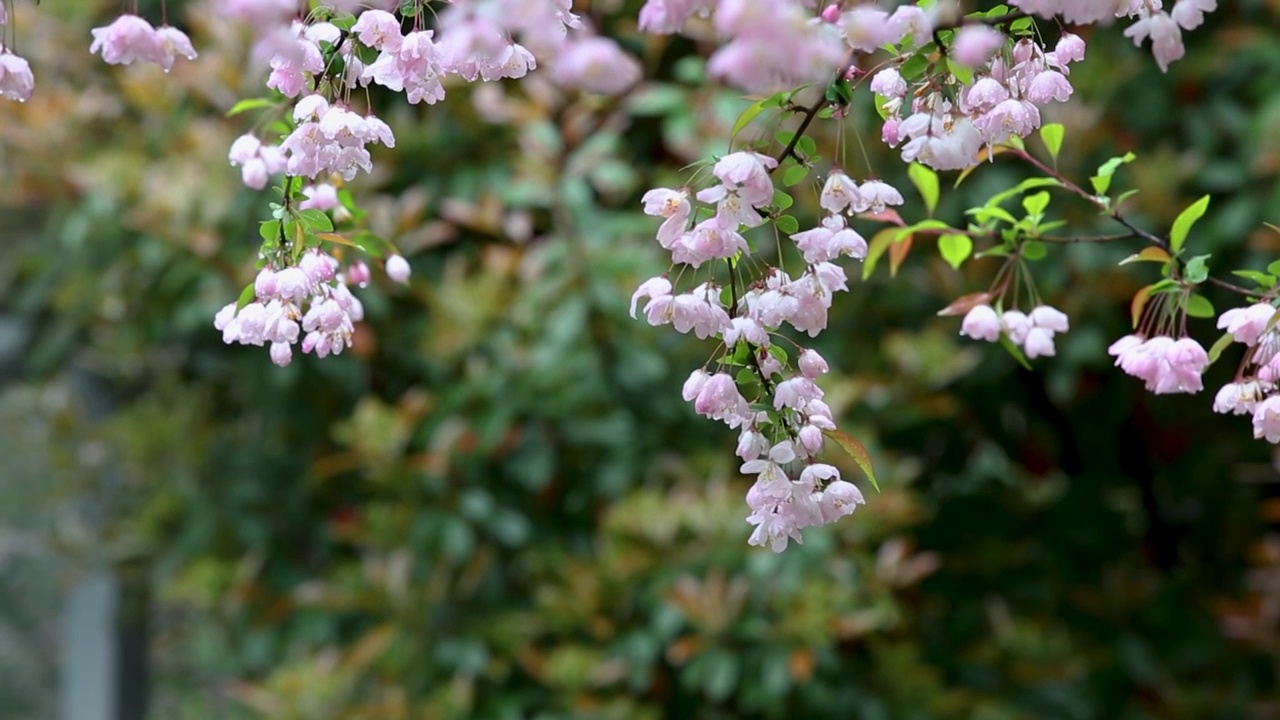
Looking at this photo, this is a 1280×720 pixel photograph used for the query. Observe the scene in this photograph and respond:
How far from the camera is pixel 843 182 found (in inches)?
20.7

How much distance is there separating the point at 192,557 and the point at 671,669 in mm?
623

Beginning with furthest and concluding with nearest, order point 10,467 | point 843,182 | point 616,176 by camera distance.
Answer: point 10,467
point 616,176
point 843,182

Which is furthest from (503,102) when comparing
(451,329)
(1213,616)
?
(1213,616)

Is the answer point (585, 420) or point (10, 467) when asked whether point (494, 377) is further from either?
point (10, 467)

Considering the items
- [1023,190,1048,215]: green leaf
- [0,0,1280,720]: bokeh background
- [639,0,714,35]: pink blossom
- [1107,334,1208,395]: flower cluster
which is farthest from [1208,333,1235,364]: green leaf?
[0,0,1280,720]: bokeh background

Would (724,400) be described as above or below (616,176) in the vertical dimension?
below

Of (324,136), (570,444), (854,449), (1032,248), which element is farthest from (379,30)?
(570,444)

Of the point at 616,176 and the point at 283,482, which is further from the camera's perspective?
the point at 283,482

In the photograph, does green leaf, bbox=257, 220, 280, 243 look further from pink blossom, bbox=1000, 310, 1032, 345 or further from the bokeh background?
the bokeh background

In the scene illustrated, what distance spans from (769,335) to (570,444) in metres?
1.04

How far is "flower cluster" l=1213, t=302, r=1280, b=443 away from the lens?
1.87 feet

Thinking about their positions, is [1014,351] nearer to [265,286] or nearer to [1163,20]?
[1163,20]

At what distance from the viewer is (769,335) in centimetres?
54

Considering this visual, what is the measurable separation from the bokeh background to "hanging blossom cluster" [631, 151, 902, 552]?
34.8 inches
